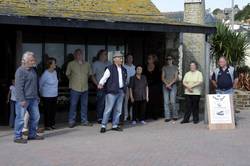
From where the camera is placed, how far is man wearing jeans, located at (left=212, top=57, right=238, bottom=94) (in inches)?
540

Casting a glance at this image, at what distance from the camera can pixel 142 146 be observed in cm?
1062

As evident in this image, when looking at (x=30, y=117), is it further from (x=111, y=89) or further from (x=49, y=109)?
(x=111, y=89)

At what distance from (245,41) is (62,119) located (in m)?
8.71

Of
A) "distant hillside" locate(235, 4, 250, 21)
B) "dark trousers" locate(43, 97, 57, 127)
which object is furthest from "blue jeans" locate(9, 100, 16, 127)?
"distant hillside" locate(235, 4, 250, 21)

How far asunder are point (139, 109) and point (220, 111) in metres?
2.09

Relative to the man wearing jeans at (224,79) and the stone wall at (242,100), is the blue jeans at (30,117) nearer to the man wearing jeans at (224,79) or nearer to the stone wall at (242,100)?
the man wearing jeans at (224,79)

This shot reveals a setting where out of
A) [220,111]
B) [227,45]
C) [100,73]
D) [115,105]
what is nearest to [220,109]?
[220,111]

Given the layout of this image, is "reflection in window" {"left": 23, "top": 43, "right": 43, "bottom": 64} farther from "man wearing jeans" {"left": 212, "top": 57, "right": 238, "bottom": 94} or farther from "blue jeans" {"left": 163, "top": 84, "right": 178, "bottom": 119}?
"man wearing jeans" {"left": 212, "top": 57, "right": 238, "bottom": 94}

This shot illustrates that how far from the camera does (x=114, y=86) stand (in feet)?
41.0

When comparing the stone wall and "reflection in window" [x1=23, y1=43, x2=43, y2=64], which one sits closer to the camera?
"reflection in window" [x1=23, y1=43, x2=43, y2=64]

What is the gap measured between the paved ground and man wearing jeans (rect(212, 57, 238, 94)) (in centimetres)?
106

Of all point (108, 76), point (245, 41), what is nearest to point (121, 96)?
point (108, 76)

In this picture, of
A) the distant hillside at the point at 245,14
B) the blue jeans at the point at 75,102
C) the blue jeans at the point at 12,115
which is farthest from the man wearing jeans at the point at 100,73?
the distant hillside at the point at 245,14

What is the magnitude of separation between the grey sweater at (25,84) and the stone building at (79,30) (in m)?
1.04
